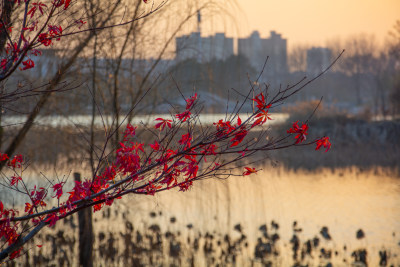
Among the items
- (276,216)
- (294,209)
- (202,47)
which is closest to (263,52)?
(294,209)

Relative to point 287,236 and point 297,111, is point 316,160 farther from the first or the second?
point 287,236

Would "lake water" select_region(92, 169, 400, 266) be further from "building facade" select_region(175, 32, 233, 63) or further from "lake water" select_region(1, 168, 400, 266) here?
"building facade" select_region(175, 32, 233, 63)

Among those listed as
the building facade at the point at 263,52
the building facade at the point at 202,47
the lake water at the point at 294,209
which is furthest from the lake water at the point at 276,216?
the building facade at the point at 263,52

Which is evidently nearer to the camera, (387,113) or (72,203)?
(72,203)

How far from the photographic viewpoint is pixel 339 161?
16109mm

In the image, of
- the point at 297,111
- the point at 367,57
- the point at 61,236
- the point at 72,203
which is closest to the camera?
the point at 72,203

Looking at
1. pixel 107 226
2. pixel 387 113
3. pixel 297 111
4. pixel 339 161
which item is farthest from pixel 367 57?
pixel 107 226

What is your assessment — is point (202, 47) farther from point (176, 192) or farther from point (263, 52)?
point (263, 52)

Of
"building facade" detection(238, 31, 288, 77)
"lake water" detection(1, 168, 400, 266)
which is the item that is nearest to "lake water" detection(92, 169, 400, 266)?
"lake water" detection(1, 168, 400, 266)

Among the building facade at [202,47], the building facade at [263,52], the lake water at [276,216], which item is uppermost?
the building facade at [263,52]

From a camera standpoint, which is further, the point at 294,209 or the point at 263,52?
the point at 263,52

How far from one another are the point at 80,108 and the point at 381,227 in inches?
232

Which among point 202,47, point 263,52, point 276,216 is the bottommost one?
point 276,216

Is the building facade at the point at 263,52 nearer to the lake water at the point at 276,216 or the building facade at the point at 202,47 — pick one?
the building facade at the point at 202,47
